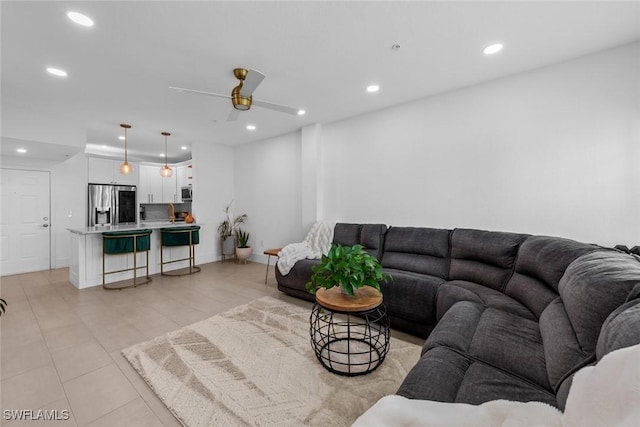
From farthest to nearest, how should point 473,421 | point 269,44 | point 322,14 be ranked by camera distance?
1. point 269,44
2. point 322,14
3. point 473,421

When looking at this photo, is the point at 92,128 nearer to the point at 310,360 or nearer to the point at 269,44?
the point at 269,44

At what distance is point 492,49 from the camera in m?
2.42

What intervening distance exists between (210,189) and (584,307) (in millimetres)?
6048

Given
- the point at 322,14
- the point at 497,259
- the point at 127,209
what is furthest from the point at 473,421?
the point at 127,209

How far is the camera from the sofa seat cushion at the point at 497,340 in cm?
133

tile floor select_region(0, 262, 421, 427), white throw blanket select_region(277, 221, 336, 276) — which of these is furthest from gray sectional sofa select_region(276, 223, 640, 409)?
white throw blanket select_region(277, 221, 336, 276)

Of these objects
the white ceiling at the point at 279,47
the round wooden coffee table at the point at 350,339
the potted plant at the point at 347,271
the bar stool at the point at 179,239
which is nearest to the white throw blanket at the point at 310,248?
the round wooden coffee table at the point at 350,339

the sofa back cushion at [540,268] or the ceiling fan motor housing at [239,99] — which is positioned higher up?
the ceiling fan motor housing at [239,99]

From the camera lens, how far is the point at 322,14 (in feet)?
6.40

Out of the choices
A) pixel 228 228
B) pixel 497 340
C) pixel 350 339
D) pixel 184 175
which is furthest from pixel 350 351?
pixel 184 175

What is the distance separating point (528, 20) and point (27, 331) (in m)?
5.42

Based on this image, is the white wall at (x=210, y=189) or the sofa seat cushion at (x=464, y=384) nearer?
the sofa seat cushion at (x=464, y=384)

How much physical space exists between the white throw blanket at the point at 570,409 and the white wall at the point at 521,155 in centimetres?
252

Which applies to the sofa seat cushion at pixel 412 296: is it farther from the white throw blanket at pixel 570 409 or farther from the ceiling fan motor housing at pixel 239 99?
the ceiling fan motor housing at pixel 239 99
